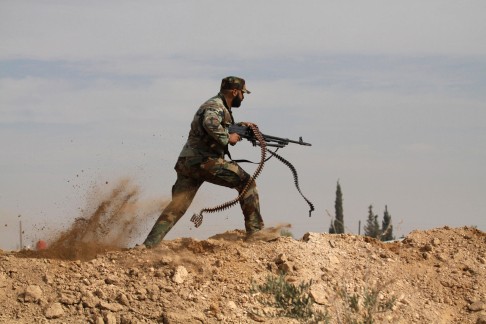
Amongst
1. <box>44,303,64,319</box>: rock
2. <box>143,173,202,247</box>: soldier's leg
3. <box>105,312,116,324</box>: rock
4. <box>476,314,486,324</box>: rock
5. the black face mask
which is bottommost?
<box>476,314,486,324</box>: rock

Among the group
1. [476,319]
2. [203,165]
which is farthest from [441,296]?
[203,165]

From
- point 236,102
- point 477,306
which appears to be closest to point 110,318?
point 236,102

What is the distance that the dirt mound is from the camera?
10812 millimetres

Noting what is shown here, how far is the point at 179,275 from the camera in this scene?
11375 mm

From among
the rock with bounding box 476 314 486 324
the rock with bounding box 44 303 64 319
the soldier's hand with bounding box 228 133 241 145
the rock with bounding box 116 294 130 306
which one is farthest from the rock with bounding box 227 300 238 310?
the rock with bounding box 476 314 486 324

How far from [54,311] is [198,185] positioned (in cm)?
262

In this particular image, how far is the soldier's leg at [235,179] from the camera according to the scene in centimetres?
1220

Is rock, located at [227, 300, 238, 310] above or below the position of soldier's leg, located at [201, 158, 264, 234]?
below

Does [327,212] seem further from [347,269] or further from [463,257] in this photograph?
[463,257]

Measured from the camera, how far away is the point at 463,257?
13500 mm

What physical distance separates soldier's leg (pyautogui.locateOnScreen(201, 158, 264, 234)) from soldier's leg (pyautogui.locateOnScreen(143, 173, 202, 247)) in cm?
23

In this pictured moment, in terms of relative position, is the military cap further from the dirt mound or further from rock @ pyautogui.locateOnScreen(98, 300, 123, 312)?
rock @ pyautogui.locateOnScreen(98, 300, 123, 312)

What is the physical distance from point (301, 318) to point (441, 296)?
358 cm

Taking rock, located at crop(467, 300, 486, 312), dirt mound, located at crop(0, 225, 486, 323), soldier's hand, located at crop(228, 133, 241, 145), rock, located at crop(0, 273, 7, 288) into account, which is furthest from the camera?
rock, located at crop(467, 300, 486, 312)
